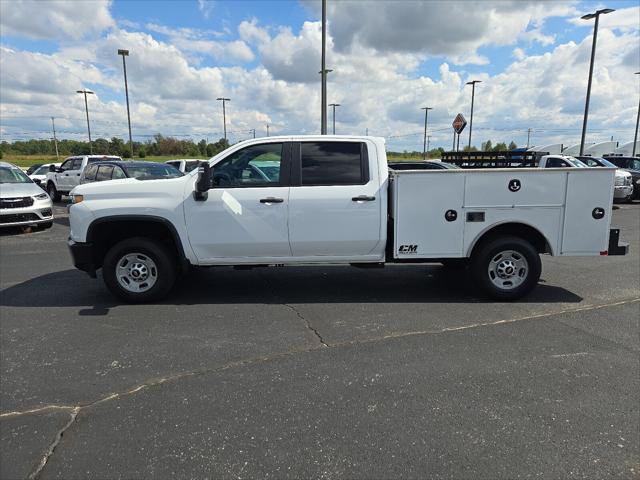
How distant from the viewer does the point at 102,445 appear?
2836mm

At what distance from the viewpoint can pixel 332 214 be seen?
5.41 meters

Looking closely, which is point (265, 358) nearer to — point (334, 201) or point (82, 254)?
point (334, 201)

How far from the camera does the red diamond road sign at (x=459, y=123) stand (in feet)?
70.6

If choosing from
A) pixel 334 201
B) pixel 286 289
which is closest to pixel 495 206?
pixel 334 201

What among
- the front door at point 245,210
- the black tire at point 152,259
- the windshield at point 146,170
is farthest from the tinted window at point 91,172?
the front door at point 245,210

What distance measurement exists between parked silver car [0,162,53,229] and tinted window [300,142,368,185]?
29.1ft

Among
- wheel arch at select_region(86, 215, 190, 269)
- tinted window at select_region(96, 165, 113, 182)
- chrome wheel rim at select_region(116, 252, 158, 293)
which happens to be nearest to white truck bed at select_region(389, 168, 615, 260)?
wheel arch at select_region(86, 215, 190, 269)

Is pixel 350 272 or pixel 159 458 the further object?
pixel 350 272

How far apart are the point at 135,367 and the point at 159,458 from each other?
1.37 m

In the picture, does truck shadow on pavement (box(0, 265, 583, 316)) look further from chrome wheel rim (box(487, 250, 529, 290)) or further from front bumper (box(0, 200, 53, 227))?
front bumper (box(0, 200, 53, 227))

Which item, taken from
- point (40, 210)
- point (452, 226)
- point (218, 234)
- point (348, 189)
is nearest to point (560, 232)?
point (452, 226)

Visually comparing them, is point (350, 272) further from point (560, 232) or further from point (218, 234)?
point (560, 232)

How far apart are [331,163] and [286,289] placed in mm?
1852

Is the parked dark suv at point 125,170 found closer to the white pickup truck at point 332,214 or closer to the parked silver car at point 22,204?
the parked silver car at point 22,204
